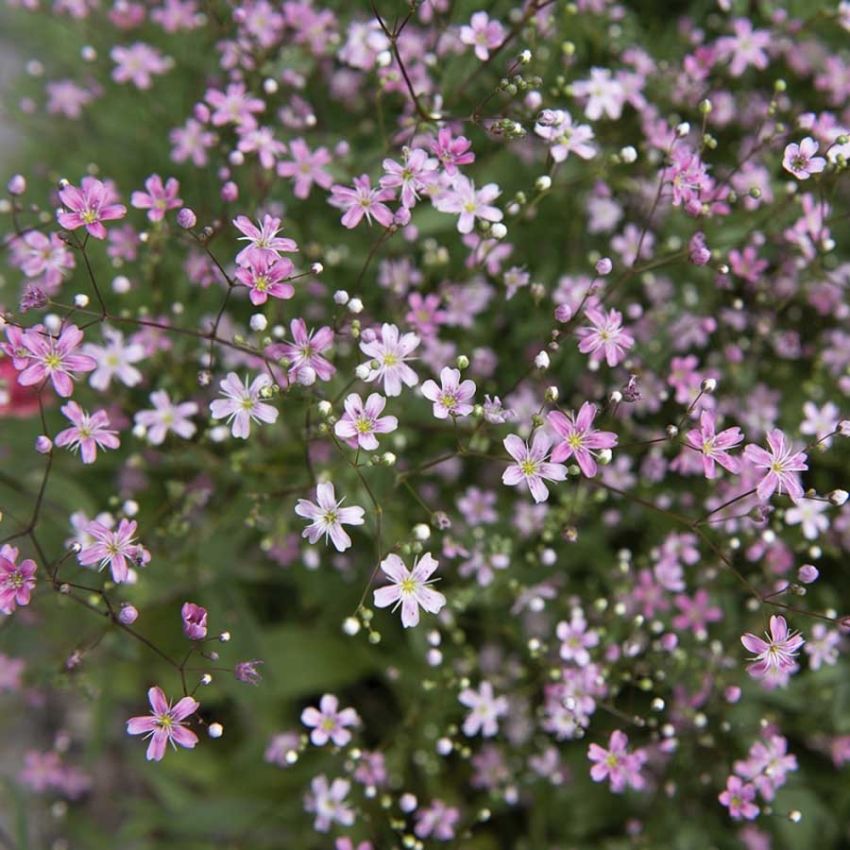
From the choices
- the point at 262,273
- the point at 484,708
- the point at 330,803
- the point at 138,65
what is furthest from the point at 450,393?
the point at 138,65

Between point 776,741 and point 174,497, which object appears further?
point 174,497

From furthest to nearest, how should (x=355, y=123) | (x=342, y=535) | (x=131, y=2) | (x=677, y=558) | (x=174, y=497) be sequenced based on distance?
(x=131, y=2) → (x=355, y=123) → (x=677, y=558) → (x=174, y=497) → (x=342, y=535)

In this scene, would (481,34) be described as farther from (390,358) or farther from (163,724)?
(163,724)

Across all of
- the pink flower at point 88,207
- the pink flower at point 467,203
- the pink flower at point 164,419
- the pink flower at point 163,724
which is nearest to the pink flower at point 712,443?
the pink flower at point 467,203

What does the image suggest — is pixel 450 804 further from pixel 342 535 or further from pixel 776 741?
pixel 342 535

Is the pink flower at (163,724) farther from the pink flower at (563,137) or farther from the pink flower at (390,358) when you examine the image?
the pink flower at (563,137)

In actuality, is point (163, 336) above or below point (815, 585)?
above

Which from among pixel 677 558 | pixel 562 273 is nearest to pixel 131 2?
pixel 562 273

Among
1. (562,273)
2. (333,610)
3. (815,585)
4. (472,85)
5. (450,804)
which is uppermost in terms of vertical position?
(472,85)

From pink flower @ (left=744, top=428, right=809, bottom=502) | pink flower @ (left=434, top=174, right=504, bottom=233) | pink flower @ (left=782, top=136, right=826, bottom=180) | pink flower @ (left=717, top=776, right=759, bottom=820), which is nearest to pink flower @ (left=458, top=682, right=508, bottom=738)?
pink flower @ (left=717, top=776, right=759, bottom=820)
